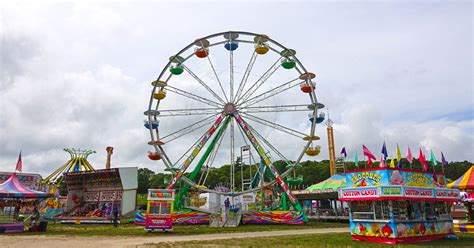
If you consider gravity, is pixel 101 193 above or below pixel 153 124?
below

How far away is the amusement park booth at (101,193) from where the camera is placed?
34.9 metres

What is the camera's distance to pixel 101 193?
1452 inches

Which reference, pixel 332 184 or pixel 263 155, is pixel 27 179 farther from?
pixel 332 184

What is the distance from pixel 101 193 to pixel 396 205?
30.5 meters

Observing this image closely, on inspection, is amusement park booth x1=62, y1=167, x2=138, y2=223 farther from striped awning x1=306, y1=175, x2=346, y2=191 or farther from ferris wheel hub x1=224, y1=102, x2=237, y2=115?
striped awning x1=306, y1=175, x2=346, y2=191

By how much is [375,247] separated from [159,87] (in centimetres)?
2238

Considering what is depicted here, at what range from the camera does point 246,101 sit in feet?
96.4

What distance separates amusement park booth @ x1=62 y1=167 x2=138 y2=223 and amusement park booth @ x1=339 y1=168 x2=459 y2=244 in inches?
975

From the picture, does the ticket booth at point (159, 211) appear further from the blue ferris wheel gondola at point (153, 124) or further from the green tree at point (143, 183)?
the green tree at point (143, 183)

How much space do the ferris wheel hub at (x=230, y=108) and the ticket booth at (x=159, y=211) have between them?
32.8 feet

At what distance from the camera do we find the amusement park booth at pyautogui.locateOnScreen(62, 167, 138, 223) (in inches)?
1373

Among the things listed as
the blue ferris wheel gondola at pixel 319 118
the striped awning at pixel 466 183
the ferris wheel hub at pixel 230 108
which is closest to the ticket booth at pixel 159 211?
the ferris wheel hub at pixel 230 108

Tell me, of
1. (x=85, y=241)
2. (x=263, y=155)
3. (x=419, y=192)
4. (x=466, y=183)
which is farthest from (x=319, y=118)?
(x=85, y=241)

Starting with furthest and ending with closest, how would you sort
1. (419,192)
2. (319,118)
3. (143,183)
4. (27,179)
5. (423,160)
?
(143,183) → (27,179) → (319,118) → (423,160) → (419,192)
